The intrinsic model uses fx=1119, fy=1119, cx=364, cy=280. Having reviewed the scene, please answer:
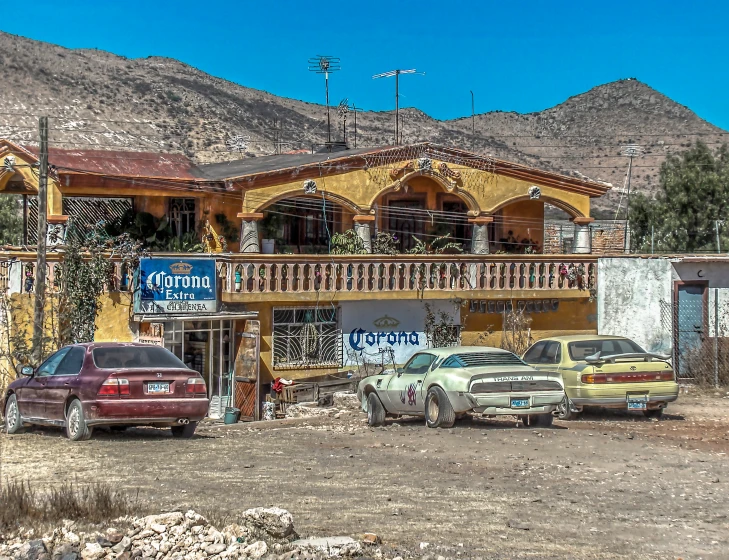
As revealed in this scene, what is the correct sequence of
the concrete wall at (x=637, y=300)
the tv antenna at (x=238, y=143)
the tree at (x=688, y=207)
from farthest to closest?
1. the tree at (x=688, y=207)
2. the tv antenna at (x=238, y=143)
3. the concrete wall at (x=637, y=300)

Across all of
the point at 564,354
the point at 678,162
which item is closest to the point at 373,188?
the point at 564,354

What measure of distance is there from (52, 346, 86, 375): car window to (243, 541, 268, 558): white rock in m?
7.11

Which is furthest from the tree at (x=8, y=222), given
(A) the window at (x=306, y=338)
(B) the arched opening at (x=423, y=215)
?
(A) the window at (x=306, y=338)

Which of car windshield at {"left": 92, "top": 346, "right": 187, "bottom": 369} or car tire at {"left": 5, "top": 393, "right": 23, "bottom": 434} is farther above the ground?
car windshield at {"left": 92, "top": 346, "right": 187, "bottom": 369}

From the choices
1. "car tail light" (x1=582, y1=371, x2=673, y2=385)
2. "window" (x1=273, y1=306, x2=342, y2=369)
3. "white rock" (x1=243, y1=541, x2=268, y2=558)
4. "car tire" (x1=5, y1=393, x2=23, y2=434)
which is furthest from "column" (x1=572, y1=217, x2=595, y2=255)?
"white rock" (x1=243, y1=541, x2=268, y2=558)

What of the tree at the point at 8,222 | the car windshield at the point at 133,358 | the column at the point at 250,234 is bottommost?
the car windshield at the point at 133,358

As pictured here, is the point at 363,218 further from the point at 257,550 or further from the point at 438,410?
the point at 257,550

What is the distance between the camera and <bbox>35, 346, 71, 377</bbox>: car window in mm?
16141

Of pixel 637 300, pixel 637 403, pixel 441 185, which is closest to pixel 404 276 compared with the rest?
pixel 441 185

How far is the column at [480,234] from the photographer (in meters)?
32.8

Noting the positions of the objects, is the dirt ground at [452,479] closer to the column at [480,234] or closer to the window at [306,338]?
the window at [306,338]

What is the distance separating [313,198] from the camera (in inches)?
1256

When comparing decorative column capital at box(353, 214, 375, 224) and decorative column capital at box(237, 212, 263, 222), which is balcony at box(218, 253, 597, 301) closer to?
decorative column capital at box(353, 214, 375, 224)

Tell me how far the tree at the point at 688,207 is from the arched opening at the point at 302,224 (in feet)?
70.4
